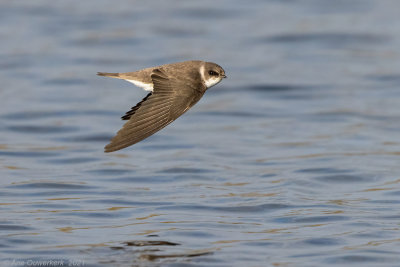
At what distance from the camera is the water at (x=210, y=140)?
27.0ft

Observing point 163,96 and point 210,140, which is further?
point 210,140

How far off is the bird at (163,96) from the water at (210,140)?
37.8 inches

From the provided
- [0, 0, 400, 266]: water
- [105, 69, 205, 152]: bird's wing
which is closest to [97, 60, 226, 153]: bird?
[105, 69, 205, 152]: bird's wing

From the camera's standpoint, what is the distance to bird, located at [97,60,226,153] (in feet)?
25.1

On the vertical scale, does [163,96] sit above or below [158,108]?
above

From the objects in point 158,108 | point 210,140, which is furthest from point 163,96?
point 210,140

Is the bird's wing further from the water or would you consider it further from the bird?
the water

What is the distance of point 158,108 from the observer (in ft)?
26.1

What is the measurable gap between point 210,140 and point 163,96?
187 inches

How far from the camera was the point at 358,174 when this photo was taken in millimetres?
10969

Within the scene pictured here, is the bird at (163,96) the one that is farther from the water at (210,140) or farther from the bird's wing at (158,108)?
the water at (210,140)

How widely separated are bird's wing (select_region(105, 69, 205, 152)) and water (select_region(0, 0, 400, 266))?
0.94 m

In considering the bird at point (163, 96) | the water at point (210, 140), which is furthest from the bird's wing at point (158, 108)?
the water at point (210, 140)

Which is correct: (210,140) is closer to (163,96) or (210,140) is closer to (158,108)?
(163,96)
